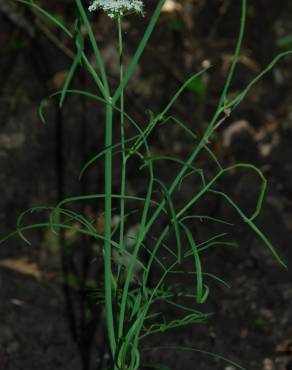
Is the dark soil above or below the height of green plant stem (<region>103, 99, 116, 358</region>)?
below

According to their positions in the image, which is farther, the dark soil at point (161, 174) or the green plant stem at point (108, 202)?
the dark soil at point (161, 174)

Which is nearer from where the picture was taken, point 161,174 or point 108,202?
point 108,202

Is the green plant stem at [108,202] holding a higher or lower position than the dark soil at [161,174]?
higher

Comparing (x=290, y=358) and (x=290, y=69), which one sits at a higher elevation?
(x=290, y=69)

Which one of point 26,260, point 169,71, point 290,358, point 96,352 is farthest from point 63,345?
point 169,71

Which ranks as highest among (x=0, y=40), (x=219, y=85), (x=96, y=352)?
(x=0, y=40)

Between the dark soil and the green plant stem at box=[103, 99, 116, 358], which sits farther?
the dark soil

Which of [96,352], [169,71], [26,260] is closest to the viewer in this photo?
[96,352]

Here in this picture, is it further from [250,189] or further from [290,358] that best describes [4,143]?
[290,358]
